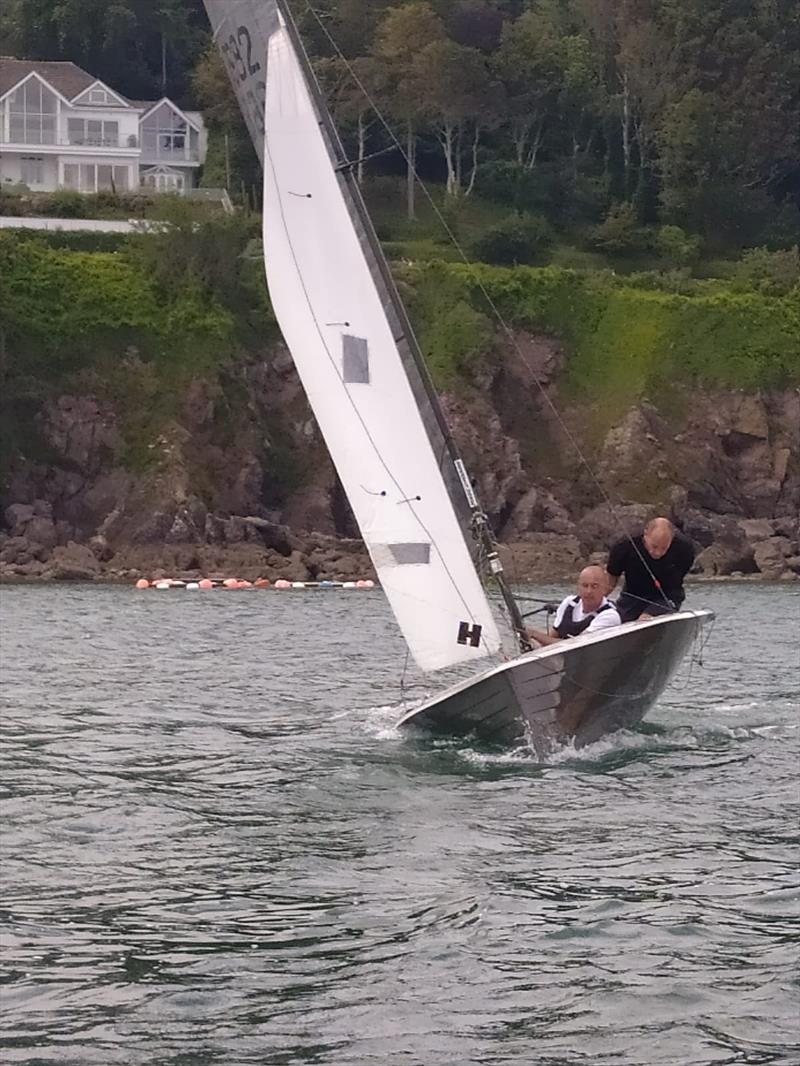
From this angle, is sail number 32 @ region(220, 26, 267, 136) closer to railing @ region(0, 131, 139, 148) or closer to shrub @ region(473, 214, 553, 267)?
shrub @ region(473, 214, 553, 267)

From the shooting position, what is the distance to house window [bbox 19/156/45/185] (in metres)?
99.4

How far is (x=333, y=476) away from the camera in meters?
72.8

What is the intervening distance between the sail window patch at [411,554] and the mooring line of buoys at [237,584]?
33.8 m

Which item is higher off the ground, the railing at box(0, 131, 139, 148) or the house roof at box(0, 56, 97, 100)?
the house roof at box(0, 56, 97, 100)

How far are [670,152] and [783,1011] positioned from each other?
277 ft

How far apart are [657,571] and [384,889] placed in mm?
8058

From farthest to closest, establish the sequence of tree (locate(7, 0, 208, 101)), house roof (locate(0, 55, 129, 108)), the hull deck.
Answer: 1. tree (locate(7, 0, 208, 101))
2. house roof (locate(0, 55, 129, 108))
3. the hull deck

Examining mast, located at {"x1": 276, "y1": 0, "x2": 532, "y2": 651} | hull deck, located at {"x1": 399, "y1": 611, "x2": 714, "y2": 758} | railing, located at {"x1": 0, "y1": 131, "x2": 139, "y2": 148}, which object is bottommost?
hull deck, located at {"x1": 399, "y1": 611, "x2": 714, "y2": 758}

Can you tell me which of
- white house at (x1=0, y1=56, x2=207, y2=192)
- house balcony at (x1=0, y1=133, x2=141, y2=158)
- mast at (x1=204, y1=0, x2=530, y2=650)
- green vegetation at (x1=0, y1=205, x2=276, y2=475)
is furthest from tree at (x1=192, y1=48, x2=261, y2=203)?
mast at (x1=204, y1=0, x2=530, y2=650)

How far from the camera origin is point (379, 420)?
22.3 metres

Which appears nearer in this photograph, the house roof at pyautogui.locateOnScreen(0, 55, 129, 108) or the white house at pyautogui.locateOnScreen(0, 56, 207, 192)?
the white house at pyautogui.locateOnScreen(0, 56, 207, 192)

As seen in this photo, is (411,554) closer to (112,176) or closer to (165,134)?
(112,176)

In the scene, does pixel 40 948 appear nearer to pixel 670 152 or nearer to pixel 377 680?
pixel 377 680

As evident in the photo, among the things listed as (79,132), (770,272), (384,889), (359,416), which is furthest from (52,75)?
(384,889)
